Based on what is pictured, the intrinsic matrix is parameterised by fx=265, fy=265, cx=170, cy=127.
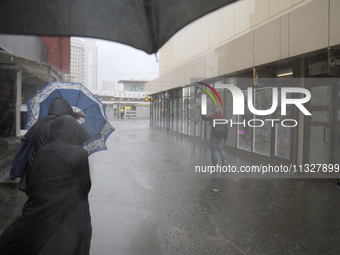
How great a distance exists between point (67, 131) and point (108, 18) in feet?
3.42

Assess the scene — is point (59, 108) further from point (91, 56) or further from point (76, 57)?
point (76, 57)

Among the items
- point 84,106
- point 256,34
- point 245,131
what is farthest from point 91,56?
point 245,131

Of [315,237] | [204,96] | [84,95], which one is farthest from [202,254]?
[204,96]

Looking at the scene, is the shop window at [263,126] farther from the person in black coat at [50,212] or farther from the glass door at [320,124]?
the person in black coat at [50,212]

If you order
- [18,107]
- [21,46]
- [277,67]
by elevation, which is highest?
[21,46]

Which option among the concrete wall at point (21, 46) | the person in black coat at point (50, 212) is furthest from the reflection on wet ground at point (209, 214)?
the concrete wall at point (21, 46)

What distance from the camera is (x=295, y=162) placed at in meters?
7.56

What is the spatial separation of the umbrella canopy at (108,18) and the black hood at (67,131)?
814mm

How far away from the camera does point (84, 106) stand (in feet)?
12.1

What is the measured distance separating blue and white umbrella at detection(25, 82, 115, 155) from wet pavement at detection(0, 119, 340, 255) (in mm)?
1352

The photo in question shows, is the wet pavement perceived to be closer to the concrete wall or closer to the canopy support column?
the concrete wall

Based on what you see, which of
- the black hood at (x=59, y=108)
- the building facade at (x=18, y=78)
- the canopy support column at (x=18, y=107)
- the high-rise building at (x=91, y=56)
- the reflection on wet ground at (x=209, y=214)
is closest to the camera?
the high-rise building at (x=91, y=56)

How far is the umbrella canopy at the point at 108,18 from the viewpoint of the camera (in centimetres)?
137

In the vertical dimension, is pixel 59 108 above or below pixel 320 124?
above
